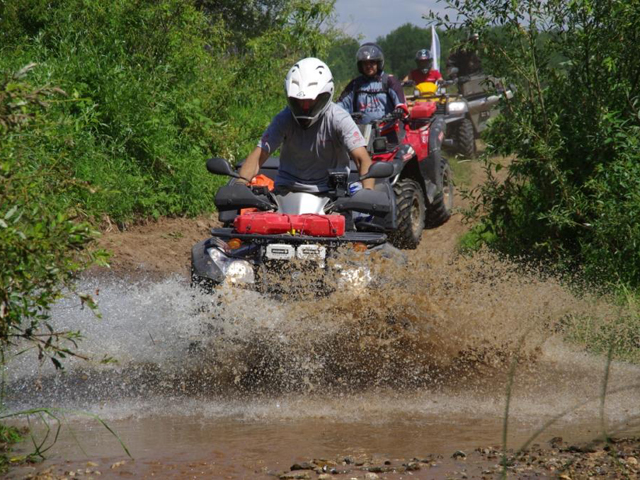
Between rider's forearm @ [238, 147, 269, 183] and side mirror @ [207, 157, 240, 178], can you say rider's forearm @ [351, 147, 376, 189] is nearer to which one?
rider's forearm @ [238, 147, 269, 183]

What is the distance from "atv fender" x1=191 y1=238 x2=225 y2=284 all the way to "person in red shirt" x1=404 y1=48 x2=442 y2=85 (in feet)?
32.8

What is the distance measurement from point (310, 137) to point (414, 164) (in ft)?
12.4

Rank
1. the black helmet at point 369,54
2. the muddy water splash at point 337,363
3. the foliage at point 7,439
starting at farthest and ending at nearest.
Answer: the black helmet at point 369,54 < the muddy water splash at point 337,363 < the foliage at point 7,439

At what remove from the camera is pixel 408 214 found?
10227mm

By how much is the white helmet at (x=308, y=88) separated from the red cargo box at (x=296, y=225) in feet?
4.00

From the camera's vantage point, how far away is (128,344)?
22.0 ft

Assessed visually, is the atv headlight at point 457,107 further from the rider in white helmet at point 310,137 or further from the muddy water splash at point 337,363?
the muddy water splash at point 337,363

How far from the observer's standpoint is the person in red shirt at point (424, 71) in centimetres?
1594

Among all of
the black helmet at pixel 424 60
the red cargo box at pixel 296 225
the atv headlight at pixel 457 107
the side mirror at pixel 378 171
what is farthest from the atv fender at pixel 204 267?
the black helmet at pixel 424 60

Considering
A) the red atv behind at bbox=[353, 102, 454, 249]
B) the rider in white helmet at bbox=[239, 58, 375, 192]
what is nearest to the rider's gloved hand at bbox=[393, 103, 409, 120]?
the red atv behind at bbox=[353, 102, 454, 249]

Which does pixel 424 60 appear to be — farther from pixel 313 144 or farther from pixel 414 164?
pixel 313 144

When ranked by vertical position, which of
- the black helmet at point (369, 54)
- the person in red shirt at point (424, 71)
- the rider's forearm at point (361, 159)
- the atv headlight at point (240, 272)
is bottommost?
the atv headlight at point (240, 272)

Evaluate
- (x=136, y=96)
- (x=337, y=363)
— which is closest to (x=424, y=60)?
(x=136, y=96)

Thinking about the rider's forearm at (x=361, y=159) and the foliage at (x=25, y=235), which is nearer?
the foliage at (x=25, y=235)
